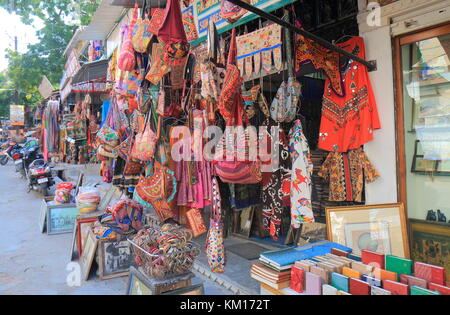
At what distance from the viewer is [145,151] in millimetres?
3816

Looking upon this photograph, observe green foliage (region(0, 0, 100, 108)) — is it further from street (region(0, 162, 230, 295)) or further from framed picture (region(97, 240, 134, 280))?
framed picture (region(97, 240, 134, 280))

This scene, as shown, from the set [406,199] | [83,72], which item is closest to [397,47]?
[406,199]

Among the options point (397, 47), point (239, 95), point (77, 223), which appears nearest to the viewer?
point (397, 47)

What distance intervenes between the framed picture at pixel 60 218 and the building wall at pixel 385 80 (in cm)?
492

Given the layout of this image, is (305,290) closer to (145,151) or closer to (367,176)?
(367,176)

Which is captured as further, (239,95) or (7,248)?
(7,248)

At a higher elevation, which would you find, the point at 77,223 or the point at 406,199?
the point at 406,199

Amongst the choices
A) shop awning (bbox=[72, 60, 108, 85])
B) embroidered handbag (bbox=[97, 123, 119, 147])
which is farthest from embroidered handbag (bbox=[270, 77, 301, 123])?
shop awning (bbox=[72, 60, 108, 85])

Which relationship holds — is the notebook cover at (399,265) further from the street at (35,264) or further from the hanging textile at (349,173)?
the street at (35,264)

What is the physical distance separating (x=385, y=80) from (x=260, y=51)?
48.9 inches

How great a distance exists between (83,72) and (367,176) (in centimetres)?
648

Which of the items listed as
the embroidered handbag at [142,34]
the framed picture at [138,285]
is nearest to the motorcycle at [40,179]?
the embroidered handbag at [142,34]

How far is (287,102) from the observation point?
10.2ft

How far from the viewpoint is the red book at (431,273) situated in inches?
69.5
